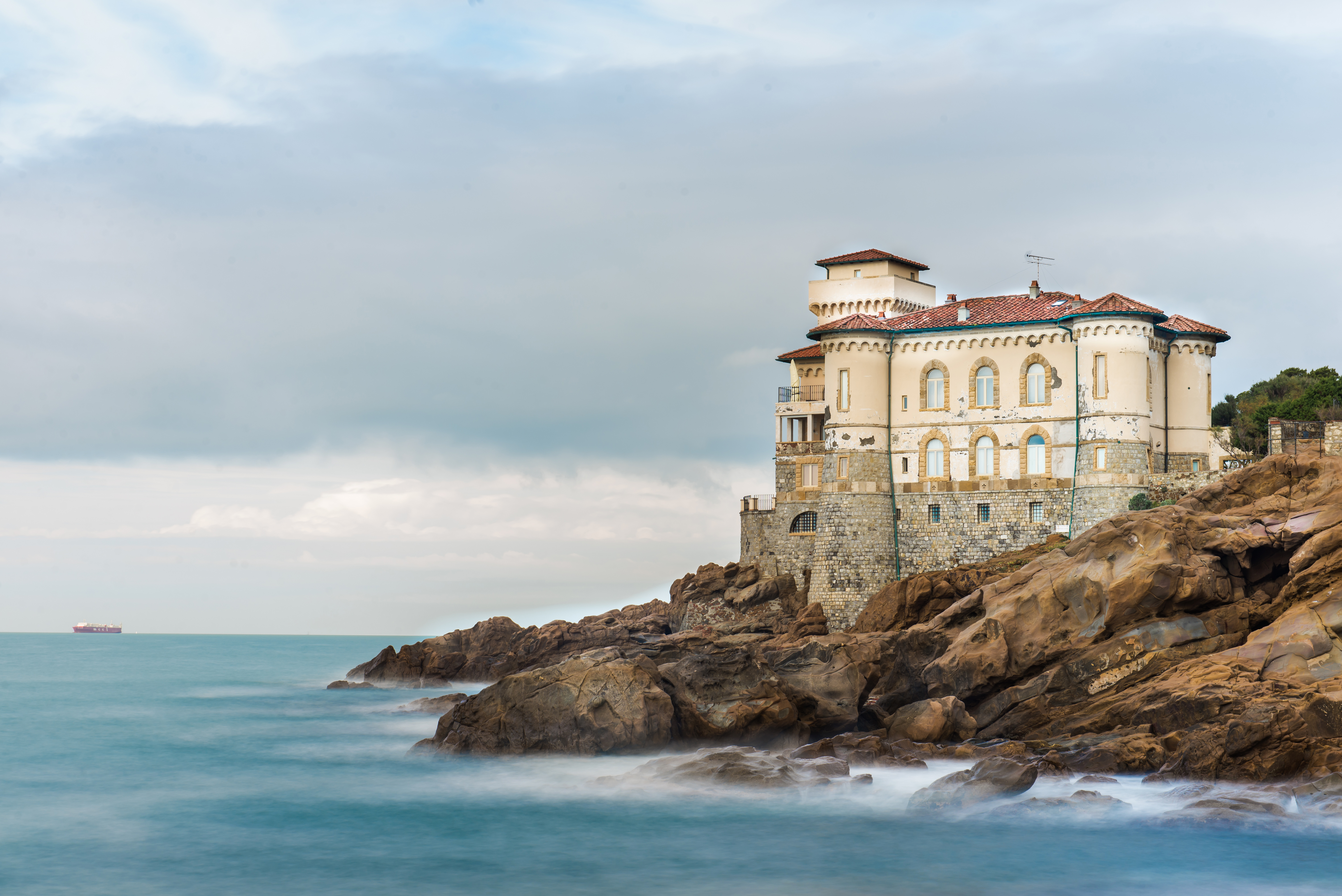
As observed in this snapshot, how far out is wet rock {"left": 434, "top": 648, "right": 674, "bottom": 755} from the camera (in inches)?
1167

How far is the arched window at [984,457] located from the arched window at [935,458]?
48.5 inches

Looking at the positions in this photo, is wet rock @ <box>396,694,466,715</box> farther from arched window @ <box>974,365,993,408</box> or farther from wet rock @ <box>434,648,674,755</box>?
arched window @ <box>974,365,993,408</box>

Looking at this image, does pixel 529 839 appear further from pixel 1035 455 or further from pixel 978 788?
pixel 1035 455

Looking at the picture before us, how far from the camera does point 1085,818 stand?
23766 millimetres

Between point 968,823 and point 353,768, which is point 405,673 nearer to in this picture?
point 353,768

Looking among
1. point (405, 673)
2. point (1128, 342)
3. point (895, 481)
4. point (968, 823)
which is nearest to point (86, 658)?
point (405, 673)

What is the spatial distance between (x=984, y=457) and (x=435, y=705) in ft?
68.5

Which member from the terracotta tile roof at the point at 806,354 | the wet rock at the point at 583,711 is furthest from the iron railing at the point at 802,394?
the wet rock at the point at 583,711

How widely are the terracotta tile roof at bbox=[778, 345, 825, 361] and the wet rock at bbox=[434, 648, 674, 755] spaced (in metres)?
25.5

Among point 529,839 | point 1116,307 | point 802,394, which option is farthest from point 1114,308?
point 529,839

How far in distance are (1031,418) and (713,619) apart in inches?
623

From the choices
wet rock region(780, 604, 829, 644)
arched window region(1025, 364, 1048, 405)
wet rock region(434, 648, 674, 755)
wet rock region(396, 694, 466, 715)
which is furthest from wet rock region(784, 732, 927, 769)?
arched window region(1025, 364, 1048, 405)

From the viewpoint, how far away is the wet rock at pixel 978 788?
979 inches

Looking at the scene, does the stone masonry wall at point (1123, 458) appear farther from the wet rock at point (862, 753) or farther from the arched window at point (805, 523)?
the wet rock at point (862, 753)
